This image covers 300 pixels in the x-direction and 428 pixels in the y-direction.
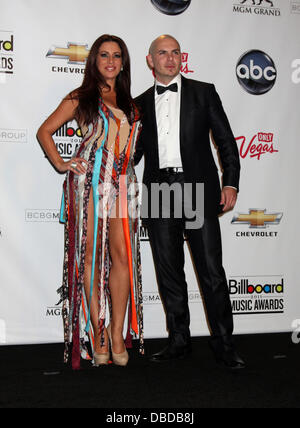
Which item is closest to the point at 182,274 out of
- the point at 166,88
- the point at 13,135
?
the point at 166,88

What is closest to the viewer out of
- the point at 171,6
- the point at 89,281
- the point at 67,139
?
the point at 89,281

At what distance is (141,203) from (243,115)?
114cm

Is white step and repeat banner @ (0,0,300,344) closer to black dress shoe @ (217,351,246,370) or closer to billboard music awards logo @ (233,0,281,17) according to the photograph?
billboard music awards logo @ (233,0,281,17)

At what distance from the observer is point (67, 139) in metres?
3.33

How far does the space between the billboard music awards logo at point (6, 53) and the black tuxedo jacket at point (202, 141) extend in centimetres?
95

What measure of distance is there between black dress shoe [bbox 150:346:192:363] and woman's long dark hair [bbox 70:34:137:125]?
1.27 meters

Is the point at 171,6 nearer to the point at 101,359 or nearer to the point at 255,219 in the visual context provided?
the point at 255,219

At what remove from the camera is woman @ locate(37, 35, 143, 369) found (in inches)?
105

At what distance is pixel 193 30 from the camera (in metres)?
3.47

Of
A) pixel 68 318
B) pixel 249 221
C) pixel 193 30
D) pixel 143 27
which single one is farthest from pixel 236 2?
pixel 68 318

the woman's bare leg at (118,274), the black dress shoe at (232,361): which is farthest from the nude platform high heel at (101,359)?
the black dress shoe at (232,361)

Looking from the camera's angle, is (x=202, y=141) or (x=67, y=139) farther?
(x=67, y=139)

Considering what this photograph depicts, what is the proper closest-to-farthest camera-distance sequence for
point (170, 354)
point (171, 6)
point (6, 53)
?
point (170, 354), point (6, 53), point (171, 6)

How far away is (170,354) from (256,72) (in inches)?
80.0
